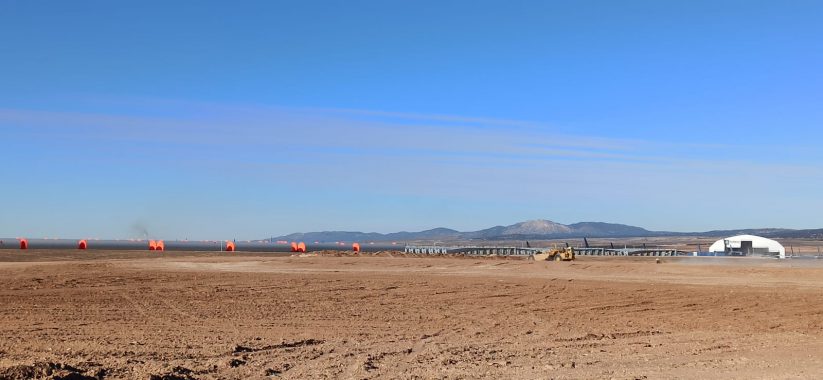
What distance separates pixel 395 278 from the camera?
3053cm

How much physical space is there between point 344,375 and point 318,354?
6.27 feet

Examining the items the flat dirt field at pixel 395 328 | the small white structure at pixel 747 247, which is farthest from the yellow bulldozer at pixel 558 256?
the small white structure at pixel 747 247

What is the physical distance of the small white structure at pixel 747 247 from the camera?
258 ft

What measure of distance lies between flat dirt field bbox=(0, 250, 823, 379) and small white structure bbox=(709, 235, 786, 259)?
53.0 metres

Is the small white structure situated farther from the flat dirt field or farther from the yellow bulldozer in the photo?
the flat dirt field

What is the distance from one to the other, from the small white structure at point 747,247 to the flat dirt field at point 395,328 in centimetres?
5302

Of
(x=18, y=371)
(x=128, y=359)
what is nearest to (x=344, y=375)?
(x=128, y=359)

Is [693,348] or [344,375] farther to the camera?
[693,348]

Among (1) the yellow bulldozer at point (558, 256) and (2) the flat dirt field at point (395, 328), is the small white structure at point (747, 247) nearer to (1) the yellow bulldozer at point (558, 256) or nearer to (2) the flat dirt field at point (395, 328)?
(1) the yellow bulldozer at point (558, 256)

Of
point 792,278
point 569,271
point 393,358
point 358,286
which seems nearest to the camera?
point 393,358

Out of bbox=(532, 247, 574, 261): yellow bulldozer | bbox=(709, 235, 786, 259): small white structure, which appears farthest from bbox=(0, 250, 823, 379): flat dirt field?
bbox=(709, 235, 786, 259): small white structure

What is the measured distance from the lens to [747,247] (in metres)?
81.1

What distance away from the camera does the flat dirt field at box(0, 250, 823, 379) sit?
1155cm

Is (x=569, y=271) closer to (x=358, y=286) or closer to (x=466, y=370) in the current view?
(x=358, y=286)
